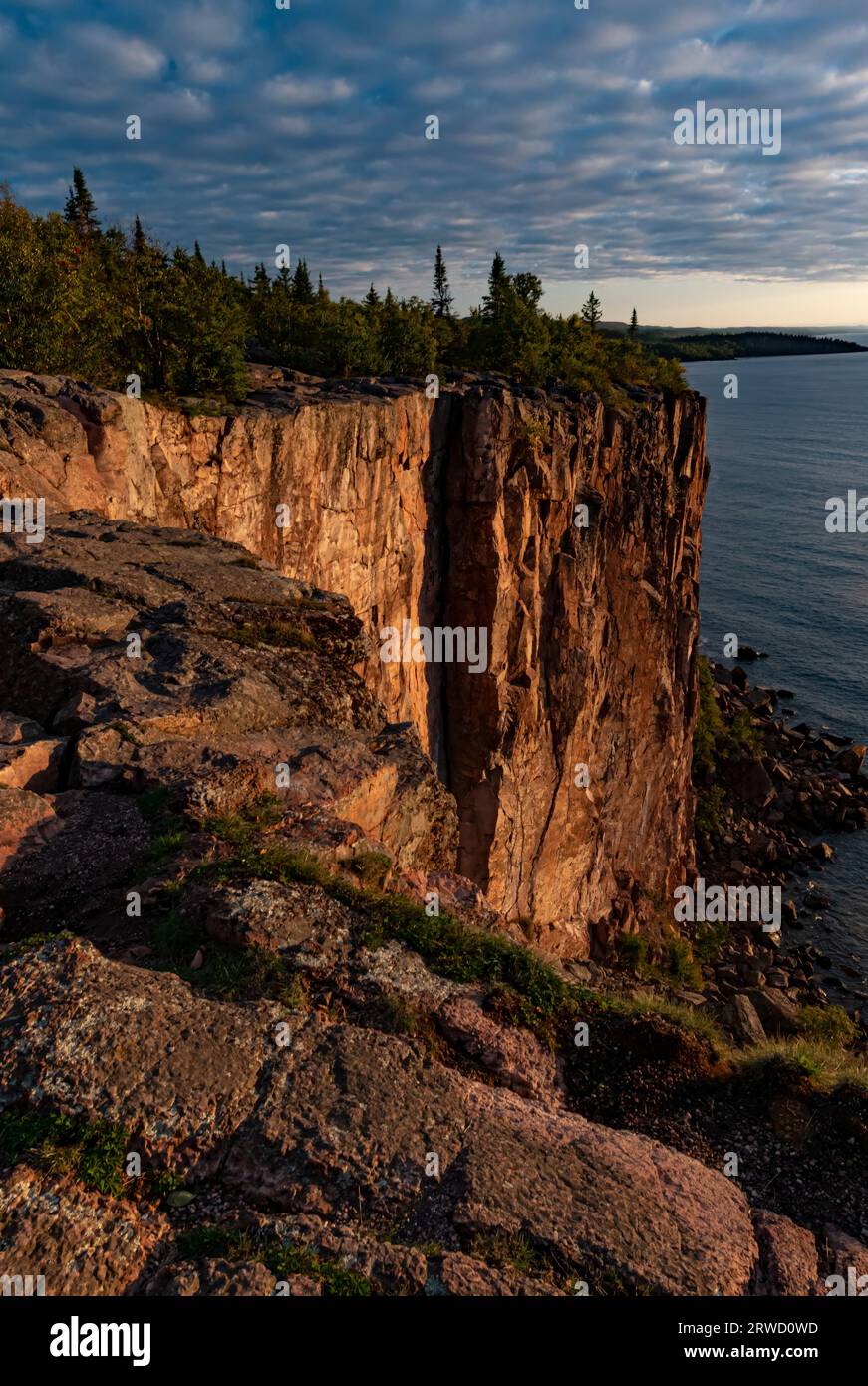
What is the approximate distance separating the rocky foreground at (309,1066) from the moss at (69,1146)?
0.07 feet

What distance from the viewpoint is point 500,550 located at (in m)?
34.3

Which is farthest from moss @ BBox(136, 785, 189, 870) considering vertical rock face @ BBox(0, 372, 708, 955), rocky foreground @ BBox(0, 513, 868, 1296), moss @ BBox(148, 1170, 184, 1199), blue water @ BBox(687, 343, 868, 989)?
blue water @ BBox(687, 343, 868, 989)

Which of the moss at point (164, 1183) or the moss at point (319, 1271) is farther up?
the moss at point (164, 1183)

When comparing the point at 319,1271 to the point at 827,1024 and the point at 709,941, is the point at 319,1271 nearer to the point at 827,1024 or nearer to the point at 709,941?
the point at 827,1024

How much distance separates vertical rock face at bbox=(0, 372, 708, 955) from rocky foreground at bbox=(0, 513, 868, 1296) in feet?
19.1

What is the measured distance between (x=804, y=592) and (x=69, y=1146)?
3410 inches

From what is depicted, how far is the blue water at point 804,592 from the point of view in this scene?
54.4 meters

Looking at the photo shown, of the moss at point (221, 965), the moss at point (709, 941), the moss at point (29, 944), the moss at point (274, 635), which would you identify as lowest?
the moss at point (709, 941)

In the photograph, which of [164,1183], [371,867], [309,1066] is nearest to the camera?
[164,1183]

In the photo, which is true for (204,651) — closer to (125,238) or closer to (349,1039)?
(349,1039)

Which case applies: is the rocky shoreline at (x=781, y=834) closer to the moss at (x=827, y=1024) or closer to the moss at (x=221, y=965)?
the moss at (x=827, y=1024)

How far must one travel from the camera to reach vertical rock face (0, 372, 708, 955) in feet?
73.1

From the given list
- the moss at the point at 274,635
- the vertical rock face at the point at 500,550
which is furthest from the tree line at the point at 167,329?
the moss at the point at 274,635

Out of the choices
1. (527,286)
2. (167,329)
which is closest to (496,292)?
(527,286)
